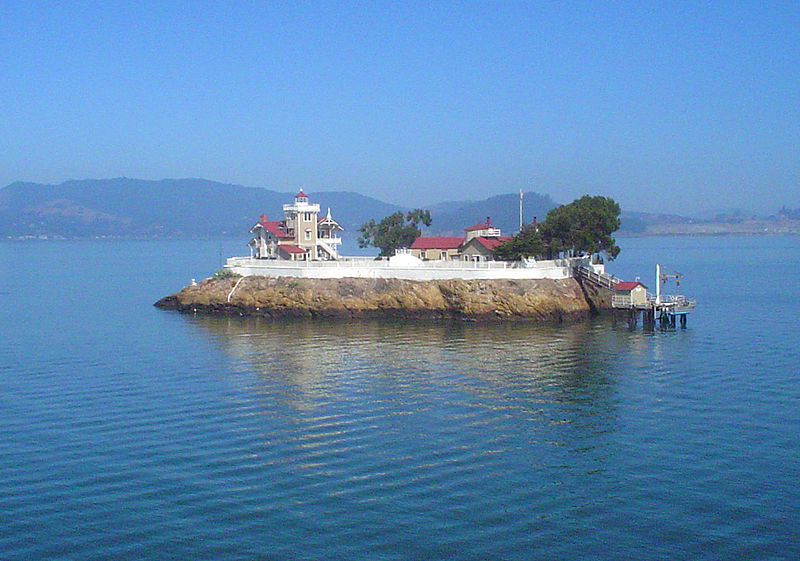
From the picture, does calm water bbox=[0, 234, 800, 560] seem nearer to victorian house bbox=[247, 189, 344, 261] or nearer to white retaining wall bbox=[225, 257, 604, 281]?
white retaining wall bbox=[225, 257, 604, 281]

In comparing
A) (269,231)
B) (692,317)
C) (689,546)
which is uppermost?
(269,231)

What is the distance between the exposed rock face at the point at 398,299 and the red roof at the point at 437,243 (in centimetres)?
1295

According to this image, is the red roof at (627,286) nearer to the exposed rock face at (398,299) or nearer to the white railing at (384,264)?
the exposed rock face at (398,299)

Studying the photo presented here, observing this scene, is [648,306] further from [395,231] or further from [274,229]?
[274,229]

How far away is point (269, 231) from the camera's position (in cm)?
9369

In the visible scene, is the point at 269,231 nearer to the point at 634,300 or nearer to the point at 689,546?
the point at 634,300

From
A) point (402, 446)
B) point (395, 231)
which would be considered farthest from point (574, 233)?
point (402, 446)

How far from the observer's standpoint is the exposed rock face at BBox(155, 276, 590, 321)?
2992 inches

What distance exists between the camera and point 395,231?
331ft

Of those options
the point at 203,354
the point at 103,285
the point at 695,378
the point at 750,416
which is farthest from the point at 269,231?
the point at 750,416

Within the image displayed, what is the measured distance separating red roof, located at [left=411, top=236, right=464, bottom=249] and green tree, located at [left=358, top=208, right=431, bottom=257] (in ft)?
18.9

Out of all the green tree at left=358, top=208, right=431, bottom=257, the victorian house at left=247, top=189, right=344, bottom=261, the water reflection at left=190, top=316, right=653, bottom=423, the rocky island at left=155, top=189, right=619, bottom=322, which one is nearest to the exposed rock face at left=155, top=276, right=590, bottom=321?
the rocky island at left=155, top=189, right=619, bottom=322

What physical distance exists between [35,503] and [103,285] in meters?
99.6

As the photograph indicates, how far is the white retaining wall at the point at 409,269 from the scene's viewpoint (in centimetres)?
7912
